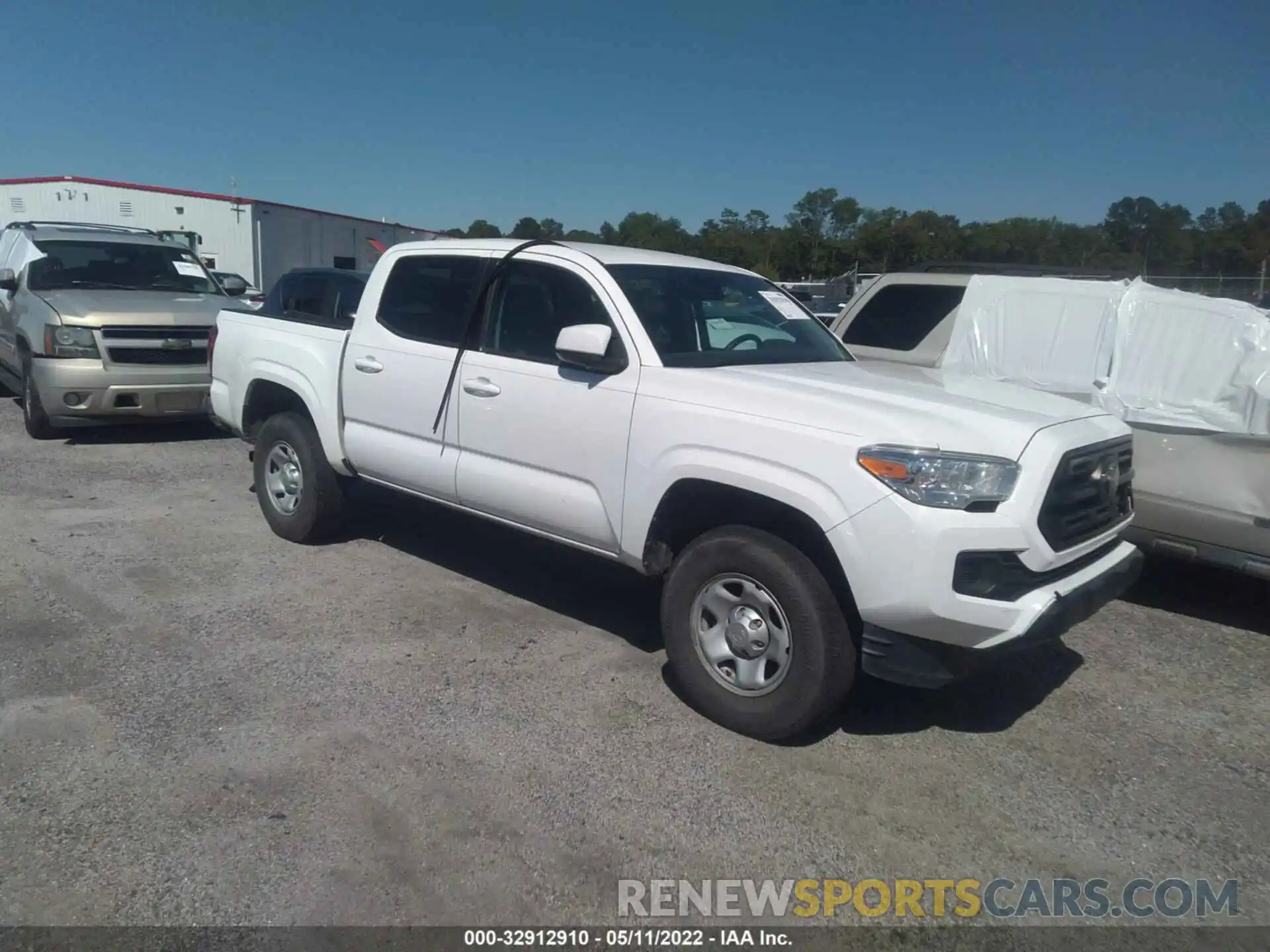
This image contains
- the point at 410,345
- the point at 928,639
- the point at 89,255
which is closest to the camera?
the point at 928,639

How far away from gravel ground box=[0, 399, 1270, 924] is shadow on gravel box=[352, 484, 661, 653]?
47mm

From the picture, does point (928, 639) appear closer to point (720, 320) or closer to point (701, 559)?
point (701, 559)

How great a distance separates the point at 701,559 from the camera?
4.07 m

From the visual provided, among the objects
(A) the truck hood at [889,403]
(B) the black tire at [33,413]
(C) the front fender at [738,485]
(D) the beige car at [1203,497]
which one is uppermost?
(A) the truck hood at [889,403]

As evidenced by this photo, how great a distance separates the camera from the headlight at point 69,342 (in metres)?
8.90

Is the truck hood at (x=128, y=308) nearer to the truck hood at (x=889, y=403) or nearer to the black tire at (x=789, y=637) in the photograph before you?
the truck hood at (x=889, y=403)

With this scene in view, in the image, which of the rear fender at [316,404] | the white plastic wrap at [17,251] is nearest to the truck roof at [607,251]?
the rear fender at [316,404]

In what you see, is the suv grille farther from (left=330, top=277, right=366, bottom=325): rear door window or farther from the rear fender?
the rear fender

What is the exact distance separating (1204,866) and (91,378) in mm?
9159

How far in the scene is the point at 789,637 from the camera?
3.80 meters

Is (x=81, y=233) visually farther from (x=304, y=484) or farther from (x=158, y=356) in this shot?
(x=304, y=484)

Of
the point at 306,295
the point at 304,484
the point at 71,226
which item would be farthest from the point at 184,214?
the point at 304,484

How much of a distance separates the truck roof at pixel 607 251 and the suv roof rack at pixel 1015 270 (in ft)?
7.91

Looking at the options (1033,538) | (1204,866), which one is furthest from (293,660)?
(1204,866)
